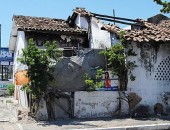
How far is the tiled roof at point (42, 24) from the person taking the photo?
16.6 meters

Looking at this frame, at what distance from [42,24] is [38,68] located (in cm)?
608

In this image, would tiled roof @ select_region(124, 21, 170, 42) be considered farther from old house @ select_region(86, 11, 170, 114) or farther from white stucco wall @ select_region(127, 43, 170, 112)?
white stucco wall @ select_region(127, 43, 170, 112)

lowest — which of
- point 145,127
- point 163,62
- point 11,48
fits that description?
point 145,127

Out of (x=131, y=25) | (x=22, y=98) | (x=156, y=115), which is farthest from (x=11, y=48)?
(x=156, y=115)

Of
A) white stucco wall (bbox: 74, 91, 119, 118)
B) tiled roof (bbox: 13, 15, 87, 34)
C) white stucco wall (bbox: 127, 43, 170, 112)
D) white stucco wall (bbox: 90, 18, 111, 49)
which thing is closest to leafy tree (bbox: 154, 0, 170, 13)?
white stucco wall (bbox: 127, 43, 170, 112)

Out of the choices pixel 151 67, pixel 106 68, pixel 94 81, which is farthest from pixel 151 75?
pixel 94 81

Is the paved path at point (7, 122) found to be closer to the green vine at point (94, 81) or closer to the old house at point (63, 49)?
the old house at point (63, 49)

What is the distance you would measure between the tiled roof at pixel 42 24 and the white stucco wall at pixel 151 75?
4.44 m

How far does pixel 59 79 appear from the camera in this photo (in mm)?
12945

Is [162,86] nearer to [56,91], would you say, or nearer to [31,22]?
[56,91]

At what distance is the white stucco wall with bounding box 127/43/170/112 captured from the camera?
45.4ft

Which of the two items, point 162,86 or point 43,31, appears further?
point 43,31

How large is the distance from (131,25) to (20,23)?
5.78 m

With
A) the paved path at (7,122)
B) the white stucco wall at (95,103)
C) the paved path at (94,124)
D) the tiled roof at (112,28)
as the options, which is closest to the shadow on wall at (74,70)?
the white stucco wall at (95,103)
